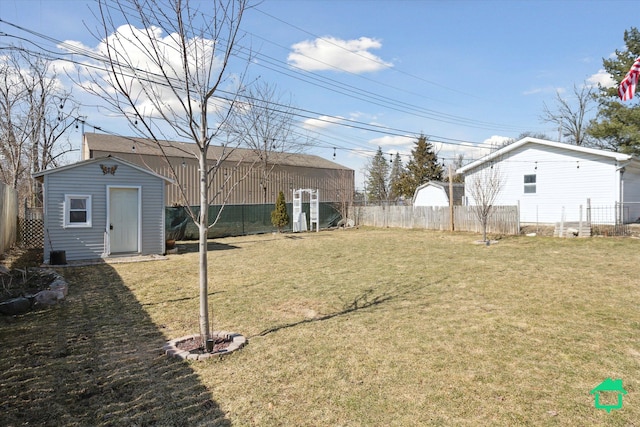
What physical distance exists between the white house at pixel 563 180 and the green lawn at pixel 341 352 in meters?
9.81

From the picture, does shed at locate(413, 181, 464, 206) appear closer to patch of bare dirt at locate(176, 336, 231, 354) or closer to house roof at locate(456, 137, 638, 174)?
house roof at locate(456, 137, 638, 174)

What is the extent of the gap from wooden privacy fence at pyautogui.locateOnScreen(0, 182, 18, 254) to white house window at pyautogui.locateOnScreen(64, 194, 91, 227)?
4.21 feet

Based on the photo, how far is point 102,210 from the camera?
1028cm

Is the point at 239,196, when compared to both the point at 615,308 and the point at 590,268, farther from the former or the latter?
the point at 615,308

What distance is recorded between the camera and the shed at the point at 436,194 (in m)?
22.8

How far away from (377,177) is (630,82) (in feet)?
132

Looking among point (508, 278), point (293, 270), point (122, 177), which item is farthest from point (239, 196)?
point (508, 278)

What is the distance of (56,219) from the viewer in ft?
31.9

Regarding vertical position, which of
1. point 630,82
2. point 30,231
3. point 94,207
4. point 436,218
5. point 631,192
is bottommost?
point 30,231

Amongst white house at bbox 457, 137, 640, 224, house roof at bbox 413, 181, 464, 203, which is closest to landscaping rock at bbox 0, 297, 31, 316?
white house at bbox 457, 137, 640, 224

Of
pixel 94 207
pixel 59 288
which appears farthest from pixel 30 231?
pixel 59 288

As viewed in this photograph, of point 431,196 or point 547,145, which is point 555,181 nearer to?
point 547,145

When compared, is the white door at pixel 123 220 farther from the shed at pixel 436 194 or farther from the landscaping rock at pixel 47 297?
the shed at pixel 436 194

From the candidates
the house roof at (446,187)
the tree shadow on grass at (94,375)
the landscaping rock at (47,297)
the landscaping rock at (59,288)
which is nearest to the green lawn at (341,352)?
the tree shadow on grass at (94,375)
